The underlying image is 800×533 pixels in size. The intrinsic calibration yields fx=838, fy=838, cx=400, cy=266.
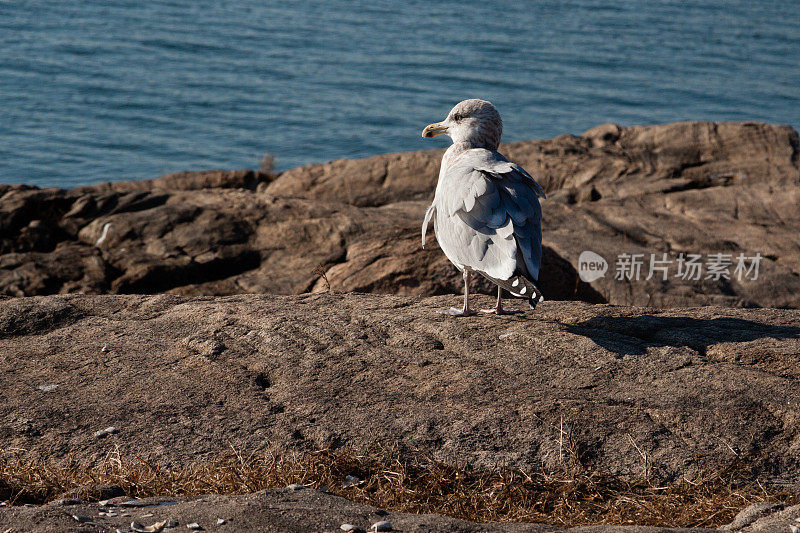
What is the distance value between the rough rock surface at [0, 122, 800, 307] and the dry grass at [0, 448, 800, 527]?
2.95 meters

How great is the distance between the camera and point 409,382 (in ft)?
13.4

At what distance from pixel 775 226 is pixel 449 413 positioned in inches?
279

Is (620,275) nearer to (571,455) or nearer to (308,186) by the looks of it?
(571,455)

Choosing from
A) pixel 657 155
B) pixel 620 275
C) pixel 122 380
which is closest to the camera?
pixel 122 380

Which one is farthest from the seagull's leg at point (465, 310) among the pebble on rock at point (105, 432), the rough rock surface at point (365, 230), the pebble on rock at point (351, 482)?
the pebble on rock at point (105, 432)

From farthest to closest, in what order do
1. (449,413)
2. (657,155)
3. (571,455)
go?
1. (657,155)
2. (449,413)
3. (571,455)

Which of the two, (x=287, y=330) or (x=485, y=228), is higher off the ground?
(x=485, y=228)

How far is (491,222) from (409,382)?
3.47 feet

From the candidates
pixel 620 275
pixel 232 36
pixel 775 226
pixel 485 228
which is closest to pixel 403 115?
pixel 232 36

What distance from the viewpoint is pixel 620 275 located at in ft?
24.8

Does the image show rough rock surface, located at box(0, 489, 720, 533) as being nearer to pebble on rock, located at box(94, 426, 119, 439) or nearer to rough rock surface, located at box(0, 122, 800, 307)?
pebble on rock, located at box(94, 426, 119, 439)

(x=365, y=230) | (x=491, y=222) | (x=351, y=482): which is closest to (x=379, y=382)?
(x=351, y=482)

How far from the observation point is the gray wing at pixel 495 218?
4.40m

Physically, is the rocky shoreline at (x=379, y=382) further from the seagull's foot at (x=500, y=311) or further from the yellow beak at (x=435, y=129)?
the yellow beak at (x=435, y=129)
